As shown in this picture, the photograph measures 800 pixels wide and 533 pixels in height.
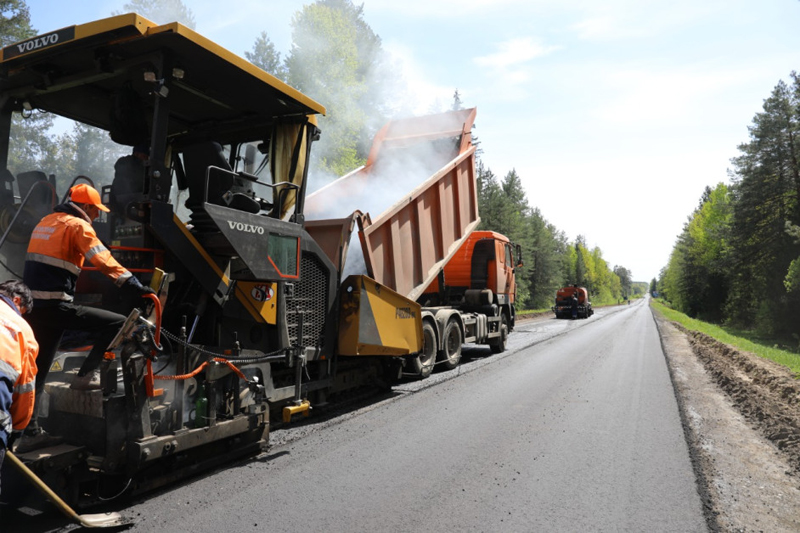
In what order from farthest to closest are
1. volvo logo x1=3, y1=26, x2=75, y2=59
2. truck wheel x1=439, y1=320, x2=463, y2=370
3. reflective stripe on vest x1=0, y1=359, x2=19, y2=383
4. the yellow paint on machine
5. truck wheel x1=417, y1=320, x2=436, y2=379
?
truck wheel x1=439, y1=320, x2=463, y2=370, truck wheel x1=417, y1=320, x2=436, y2=379, the yellow paint on machine, volvo logo x1=3, y1=26, x2=75, y2=59, reflective stripe on vest x1=0, y1=359, x2=19, y2=383

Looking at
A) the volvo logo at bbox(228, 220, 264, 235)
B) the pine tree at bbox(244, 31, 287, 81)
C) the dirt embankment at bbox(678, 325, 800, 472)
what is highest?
the pine tree at bbox(244, 31, 287, 81)

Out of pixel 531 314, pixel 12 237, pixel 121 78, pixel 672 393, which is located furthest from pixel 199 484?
pixel 531 314

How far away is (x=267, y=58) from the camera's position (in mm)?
28078

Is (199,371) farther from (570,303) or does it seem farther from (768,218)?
(768,218)

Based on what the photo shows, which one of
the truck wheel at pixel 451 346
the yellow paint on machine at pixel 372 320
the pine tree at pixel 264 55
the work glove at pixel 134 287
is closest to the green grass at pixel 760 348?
the truck wheel at pixel 451 346

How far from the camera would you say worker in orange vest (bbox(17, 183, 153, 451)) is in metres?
3.00

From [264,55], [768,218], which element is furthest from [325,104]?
[768,218]

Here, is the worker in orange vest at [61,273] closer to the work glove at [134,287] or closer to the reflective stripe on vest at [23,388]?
the work glove at [134,287]

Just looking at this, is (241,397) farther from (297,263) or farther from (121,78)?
(121,78)

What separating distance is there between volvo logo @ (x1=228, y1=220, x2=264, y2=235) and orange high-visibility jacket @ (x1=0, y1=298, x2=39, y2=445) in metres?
1.72

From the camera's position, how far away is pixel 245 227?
400cm

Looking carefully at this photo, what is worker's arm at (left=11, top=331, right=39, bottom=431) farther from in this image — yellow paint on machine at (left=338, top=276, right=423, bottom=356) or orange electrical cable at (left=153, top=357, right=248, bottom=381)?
yellow paint on machine at (left=338, top=276, right=423, bottom=356)

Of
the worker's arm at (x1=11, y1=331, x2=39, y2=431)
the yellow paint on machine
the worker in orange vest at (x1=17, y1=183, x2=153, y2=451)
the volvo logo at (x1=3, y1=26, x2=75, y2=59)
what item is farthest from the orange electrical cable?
the volvo logo at (x1=3, y1=26, x2=75, y2=59)

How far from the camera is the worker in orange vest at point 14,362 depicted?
2055mm
